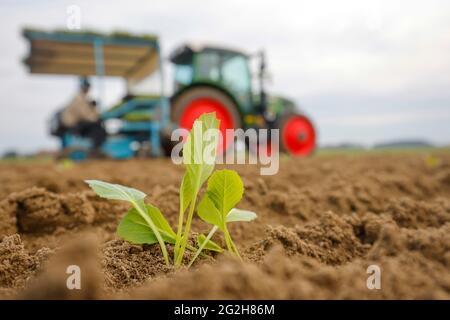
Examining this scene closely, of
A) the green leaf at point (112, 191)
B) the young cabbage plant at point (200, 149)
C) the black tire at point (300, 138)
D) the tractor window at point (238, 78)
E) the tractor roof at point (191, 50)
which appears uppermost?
the tractor roof at point (191, 50)

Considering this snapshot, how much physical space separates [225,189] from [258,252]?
26 centimetres

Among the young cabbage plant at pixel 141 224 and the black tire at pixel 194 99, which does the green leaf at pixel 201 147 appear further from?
the black tire at pixel 194 99

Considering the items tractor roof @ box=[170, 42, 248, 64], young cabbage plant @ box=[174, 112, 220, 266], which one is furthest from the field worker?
young cabbage plant @ box=[174, 112, 220, 266]

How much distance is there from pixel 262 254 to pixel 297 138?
274 inches

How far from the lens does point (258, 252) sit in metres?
1.32

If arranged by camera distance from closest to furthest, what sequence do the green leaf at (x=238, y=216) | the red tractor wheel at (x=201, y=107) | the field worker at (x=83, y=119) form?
the green leaf at (x=238, y=216) < the red tractor wheel at (x=201, y=107) < the field worker at (x=83, y=119)

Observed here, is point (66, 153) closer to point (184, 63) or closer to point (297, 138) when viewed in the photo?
point (184, 63)

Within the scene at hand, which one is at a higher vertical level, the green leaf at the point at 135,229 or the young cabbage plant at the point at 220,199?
the young cabbage plant at the point at 220,199

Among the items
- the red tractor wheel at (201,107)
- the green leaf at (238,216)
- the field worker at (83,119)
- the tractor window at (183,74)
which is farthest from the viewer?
the tractor window at (183,74)

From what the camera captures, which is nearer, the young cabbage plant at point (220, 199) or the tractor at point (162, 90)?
the young cabbage plant at point (220, 199)

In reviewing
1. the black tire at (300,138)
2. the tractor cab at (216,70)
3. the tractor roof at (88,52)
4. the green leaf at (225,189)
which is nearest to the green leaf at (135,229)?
the green leaf at (225,189)

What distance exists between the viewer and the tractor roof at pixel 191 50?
6.94 m
